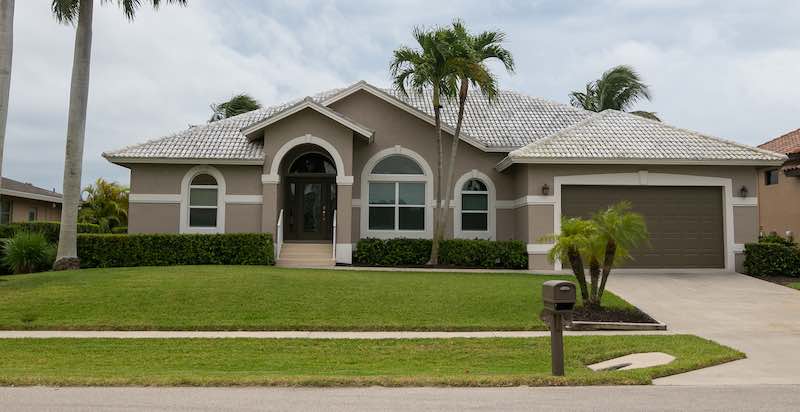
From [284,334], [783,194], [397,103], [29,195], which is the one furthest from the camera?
[29,195]

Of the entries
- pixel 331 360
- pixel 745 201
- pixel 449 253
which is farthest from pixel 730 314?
pixel 331 360

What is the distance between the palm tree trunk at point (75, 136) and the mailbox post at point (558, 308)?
15.2 meters

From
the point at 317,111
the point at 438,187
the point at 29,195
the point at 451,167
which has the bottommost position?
the point at 438,187

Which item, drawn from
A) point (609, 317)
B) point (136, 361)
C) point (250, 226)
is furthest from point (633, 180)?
point (136, 361)

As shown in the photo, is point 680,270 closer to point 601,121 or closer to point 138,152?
point 601,121

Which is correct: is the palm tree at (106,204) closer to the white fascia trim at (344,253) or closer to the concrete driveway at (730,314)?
the white fascia trim at (344,253)

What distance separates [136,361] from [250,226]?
12050 millimetres

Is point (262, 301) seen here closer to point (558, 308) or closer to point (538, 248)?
point (558, 308)

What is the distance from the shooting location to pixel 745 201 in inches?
760

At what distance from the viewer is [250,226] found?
2061 centimetres

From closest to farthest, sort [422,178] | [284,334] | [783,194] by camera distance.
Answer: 1. [284,334]
2. [422,178]
3. [783,194]

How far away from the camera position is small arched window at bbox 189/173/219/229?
2078 centimetres

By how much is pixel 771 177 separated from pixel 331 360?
25.6 meters

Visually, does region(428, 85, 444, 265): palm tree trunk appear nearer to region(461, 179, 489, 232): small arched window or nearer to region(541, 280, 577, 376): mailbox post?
region(461, 179, 489, 232): small arched window
